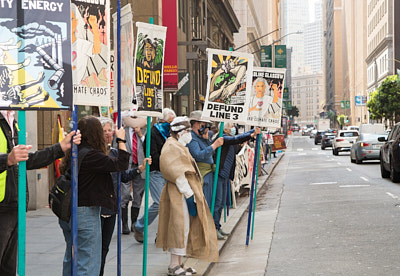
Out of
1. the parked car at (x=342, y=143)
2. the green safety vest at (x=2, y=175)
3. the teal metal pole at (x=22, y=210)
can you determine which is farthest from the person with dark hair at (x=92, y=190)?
the parked car at (x=342, y=143)

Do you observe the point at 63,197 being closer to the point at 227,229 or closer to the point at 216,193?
the point at 216,193

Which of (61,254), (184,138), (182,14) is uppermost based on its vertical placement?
(182,14)

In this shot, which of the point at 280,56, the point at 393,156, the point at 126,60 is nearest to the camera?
the point at 126,60

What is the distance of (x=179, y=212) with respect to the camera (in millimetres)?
7203

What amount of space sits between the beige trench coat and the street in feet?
3.11

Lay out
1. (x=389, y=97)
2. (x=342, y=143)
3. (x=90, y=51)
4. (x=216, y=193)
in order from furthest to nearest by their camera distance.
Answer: (x=389, y=97) → (x=342, y=143) → (x=216, y=193) → (x=90, y=51)

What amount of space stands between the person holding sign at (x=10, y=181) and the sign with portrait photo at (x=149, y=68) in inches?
69.7

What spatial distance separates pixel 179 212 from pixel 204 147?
174 cm

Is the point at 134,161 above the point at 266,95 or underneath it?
underneath

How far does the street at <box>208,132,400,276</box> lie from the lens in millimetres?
8062

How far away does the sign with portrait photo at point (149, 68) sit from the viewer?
21.9 ft

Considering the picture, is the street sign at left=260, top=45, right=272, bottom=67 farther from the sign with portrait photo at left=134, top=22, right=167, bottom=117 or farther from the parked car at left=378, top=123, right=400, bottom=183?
the sign with portrait photo at left=134, top=22, right=167, bottom=117

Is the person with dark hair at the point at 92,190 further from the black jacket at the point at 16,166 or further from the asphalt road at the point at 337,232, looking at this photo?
the asphalt road at the point at 337,232

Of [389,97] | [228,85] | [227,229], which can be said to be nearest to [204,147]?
[228,85]
